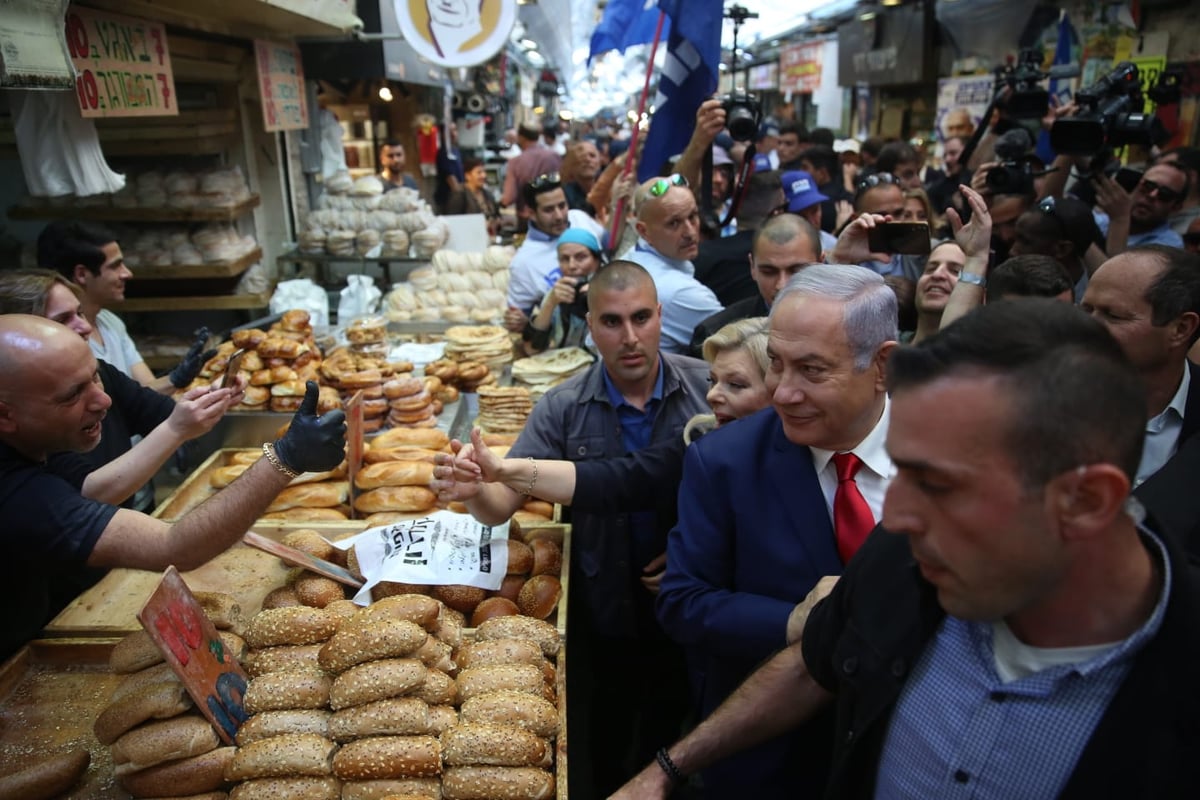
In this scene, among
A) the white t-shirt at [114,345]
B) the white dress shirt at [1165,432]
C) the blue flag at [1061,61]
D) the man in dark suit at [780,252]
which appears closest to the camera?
the white dress shirt at [1165,432]

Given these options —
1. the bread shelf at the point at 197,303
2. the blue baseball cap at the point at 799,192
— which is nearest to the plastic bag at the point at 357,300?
the bread shelf at the point at 197,303

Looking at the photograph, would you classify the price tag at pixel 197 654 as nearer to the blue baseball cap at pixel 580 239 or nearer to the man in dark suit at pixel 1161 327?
the man in dark suit at pixel 1161 327

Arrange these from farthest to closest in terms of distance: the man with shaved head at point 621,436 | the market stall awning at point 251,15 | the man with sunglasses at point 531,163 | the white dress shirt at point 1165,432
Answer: the man with sunglasses at point 531,163 < the market stall awning at point 251,15 < the man with shaved head at point 621,436 < the white dress shirt at point 1165,432

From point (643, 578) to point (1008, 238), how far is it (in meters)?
3.63

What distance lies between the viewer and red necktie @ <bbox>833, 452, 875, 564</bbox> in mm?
1930

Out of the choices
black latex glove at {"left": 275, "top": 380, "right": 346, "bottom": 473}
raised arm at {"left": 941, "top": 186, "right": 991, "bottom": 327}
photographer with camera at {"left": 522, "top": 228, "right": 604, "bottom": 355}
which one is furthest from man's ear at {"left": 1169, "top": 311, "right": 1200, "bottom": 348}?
photographer with camera at {"left": 522, "top": 228, "right": 604, "bottom": 355}

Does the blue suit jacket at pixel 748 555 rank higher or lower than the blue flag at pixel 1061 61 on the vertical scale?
lower

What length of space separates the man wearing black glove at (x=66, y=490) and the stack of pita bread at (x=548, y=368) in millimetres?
2304

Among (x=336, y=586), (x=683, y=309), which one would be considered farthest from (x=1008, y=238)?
(x=336, y=586)

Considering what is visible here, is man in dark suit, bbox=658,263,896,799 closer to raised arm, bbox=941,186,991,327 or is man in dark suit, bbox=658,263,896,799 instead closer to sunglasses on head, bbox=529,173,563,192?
raised arm, bbox=941,186,991,327

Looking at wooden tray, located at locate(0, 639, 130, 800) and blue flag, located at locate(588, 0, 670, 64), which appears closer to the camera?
wooden tray, located at locate(0, 639, 130, 800)

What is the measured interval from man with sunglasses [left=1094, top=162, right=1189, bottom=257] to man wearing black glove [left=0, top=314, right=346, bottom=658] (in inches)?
179

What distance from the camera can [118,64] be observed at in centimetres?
390

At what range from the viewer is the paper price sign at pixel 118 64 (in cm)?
362
